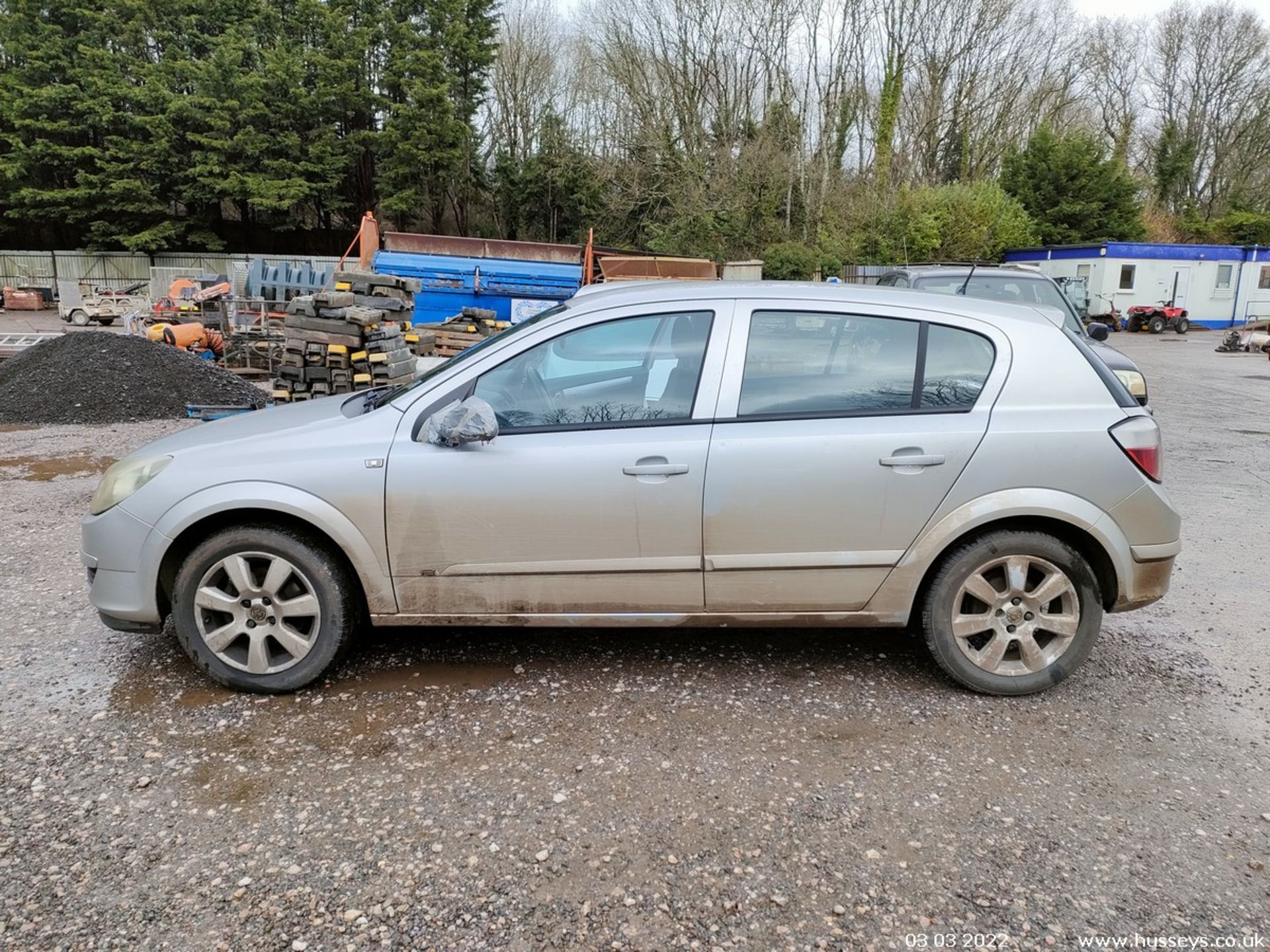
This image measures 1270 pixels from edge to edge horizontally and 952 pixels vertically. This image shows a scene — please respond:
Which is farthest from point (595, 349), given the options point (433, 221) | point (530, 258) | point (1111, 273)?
point (433, 221)

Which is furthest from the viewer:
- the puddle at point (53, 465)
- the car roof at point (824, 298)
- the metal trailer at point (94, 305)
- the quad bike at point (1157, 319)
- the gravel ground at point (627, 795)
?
the quad bike at point (1157, 319)

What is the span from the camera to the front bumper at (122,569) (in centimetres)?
349

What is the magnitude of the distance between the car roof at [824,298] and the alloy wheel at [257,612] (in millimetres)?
1686

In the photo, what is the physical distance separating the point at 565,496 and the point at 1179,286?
1402 inches

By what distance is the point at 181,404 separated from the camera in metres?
10.9

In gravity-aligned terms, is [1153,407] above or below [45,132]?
below

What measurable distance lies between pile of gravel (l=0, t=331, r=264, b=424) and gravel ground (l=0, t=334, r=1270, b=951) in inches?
279

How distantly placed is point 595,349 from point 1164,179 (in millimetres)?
51300

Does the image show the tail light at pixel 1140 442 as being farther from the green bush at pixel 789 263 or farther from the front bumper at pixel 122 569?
the green bush at pixel 789 263

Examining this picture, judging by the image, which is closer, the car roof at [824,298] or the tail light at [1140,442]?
the tail light at [1140,442]

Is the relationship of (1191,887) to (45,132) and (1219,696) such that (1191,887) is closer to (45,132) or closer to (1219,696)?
(1219,696)

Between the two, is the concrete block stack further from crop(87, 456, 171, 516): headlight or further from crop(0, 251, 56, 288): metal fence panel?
crop(0, 251, 56, 288): metal fence panel

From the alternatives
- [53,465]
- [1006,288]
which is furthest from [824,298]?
[53,465]

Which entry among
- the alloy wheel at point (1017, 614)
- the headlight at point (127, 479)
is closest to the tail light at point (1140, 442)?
the alloy wheel at point (1017, 614)
